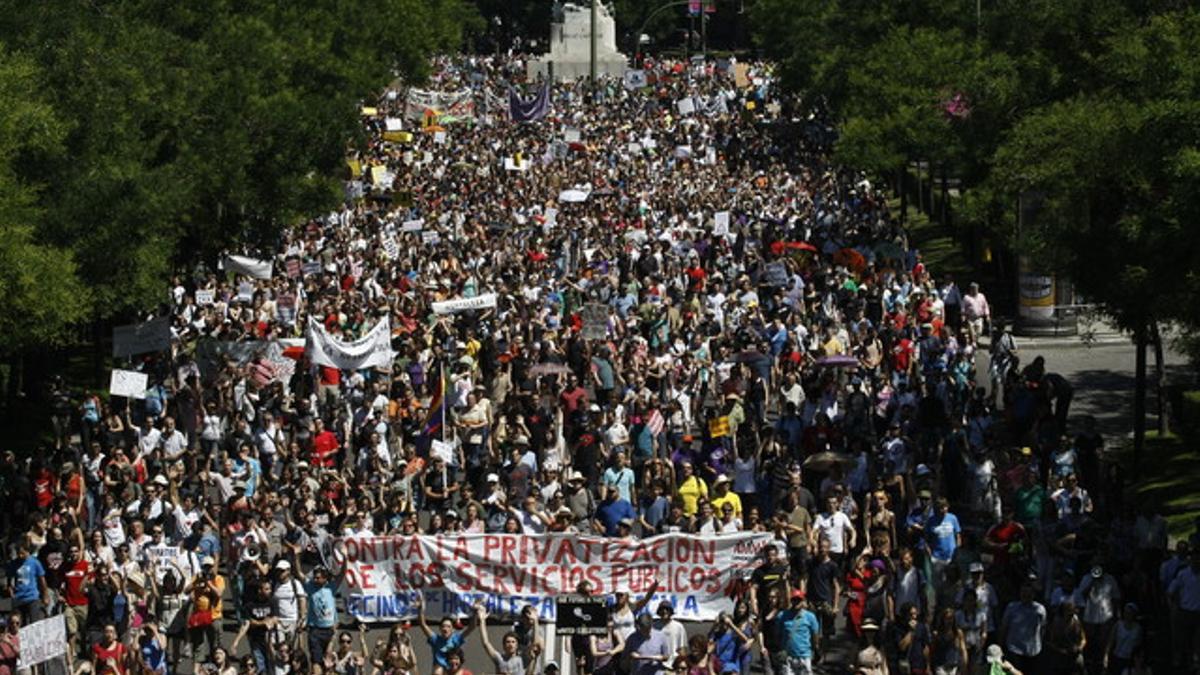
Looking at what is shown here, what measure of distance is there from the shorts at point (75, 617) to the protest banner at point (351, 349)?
9333mm

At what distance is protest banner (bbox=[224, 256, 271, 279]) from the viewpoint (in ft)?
143

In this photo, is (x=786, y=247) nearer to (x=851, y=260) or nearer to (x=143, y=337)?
(x=851, y=260)

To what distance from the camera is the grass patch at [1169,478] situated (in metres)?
26.8

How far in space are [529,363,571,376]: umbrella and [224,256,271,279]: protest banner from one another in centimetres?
1388

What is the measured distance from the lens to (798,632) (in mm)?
19453

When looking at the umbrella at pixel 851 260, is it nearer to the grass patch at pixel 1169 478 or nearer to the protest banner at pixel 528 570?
the grass patch at pixel 1169 478

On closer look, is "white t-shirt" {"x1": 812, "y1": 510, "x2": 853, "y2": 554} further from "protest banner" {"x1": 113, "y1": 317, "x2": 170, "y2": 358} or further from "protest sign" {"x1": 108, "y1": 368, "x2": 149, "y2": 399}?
"protest banner" {"x1": 113, "y1": 317, "x2": 170, "y2": 358}

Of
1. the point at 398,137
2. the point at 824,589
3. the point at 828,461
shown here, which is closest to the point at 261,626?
the point at 824,589

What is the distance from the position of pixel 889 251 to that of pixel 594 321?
10566 mm

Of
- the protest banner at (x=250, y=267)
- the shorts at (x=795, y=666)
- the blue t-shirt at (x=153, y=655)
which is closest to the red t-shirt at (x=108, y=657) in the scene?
the blue t-shirt at (x=153, y=655)

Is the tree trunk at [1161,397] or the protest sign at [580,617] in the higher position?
the tree trunk at [1161,397]

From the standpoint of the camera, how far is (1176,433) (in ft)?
103

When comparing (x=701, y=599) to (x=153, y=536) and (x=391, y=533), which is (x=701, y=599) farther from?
(x=153, y=536)

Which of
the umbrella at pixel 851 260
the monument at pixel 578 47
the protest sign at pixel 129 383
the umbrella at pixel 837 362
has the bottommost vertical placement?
the protest sign at pixel 129 383
